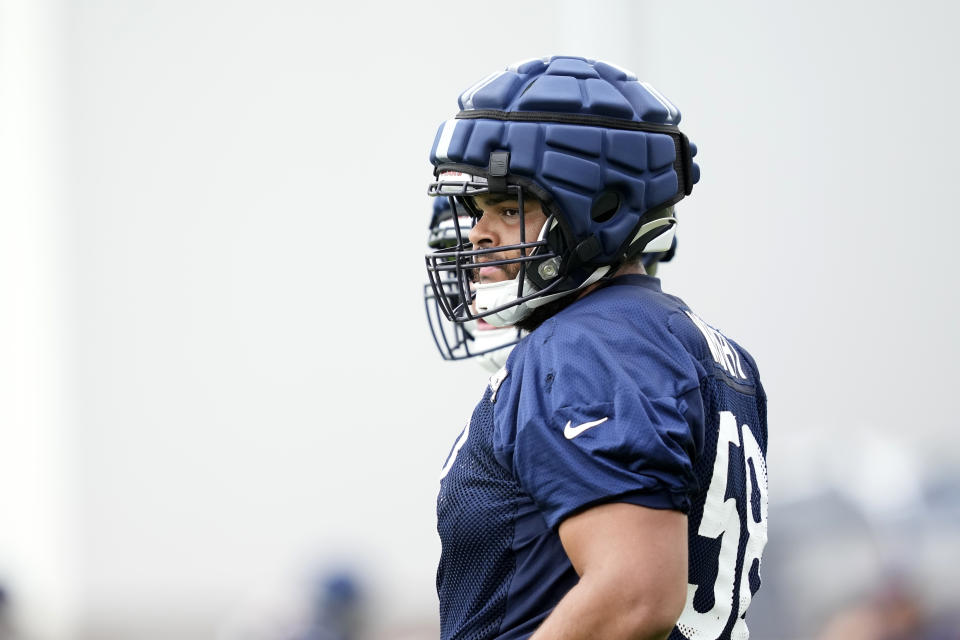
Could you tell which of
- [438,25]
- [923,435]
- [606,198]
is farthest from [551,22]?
[606,198]

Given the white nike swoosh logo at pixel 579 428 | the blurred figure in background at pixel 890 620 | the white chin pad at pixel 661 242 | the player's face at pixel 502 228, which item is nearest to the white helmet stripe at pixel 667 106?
the white chin pad at pixel 661 242

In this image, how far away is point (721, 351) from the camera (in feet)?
6.44

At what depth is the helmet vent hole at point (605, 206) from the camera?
198cm

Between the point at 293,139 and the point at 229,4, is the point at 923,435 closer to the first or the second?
the point at 293,139

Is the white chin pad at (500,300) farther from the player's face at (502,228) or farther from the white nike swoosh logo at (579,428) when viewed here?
the white nike swoosh logo at (579,428)

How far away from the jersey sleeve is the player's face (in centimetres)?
29

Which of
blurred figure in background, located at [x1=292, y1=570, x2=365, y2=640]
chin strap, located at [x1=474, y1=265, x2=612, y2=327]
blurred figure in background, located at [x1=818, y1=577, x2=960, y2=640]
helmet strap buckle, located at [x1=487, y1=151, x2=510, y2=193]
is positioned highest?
helmet strap buckle, located at [x1=487, y1=151, x2=510, y2=193]

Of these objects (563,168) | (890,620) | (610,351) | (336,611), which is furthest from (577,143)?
(336,611)

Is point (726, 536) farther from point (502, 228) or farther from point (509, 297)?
point (502, 228)

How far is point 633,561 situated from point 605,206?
64 cm

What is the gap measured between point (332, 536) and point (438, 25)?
3.47m

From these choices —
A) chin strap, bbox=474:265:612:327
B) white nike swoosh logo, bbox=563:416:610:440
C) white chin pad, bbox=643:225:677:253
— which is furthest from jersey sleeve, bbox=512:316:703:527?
white chin pad, bbox=643:225:677:253

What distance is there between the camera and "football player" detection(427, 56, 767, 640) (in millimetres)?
1613

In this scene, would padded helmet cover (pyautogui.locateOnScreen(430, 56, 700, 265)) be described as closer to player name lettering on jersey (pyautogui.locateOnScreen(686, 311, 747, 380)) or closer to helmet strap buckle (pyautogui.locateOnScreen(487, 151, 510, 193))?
helmet strap buckle (pyautogui.locateOnScreen(487, 151, 510, 193))
